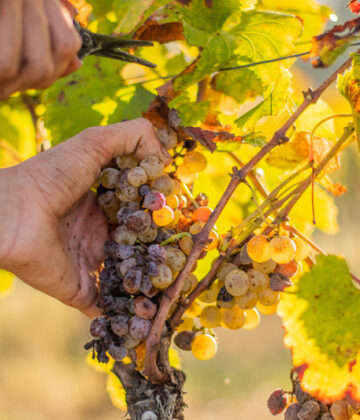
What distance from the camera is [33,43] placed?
48 cm

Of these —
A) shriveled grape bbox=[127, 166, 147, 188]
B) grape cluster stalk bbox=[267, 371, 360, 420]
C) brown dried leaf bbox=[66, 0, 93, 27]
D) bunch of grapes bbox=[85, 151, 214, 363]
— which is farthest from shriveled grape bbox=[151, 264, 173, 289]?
brown dried leaf bbox=[66, 0, 93, 27]

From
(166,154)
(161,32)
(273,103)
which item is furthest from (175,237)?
(161,32)

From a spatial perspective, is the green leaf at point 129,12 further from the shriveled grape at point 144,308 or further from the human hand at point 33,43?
the shriveled grape at point 144,308

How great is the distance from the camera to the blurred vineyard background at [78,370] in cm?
A: 382

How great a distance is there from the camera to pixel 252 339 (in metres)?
4.64

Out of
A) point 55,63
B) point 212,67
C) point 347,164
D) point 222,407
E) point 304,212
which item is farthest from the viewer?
point 347,164

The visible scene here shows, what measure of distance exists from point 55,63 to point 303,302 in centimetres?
40

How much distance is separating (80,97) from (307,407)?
629 millimetres

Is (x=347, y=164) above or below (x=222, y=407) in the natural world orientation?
above

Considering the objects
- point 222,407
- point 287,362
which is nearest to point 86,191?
point 222,407

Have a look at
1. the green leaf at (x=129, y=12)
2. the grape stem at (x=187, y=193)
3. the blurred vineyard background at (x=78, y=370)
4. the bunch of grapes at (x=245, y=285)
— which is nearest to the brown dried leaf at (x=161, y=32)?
the green leaf at (x=129, y=12)

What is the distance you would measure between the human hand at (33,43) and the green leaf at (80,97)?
35 cm

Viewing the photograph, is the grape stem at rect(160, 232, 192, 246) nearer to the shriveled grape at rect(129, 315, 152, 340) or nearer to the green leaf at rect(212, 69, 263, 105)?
the shriveled grape at rect(129, 315, 152, 340)

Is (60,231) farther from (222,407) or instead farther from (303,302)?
(222,407)
